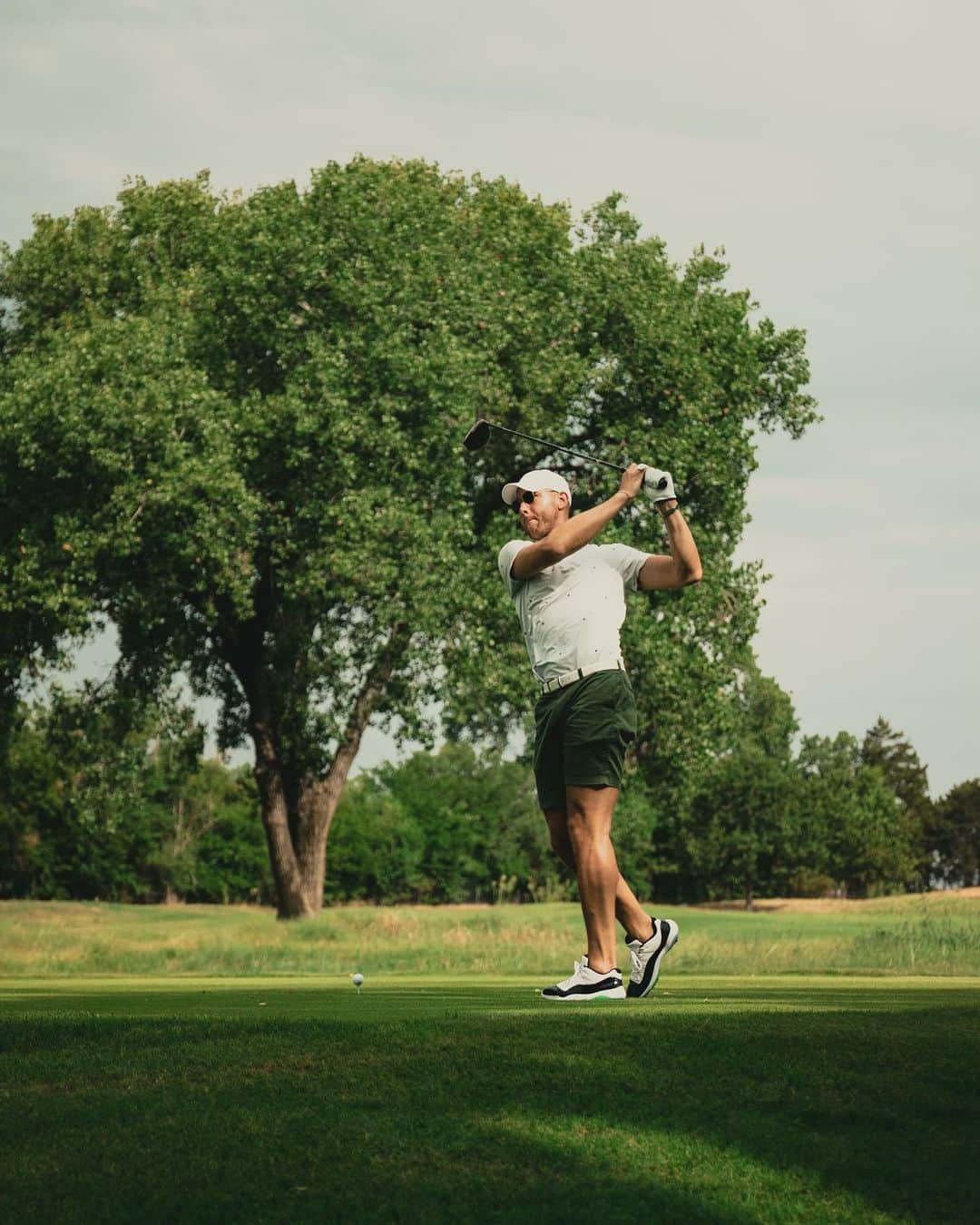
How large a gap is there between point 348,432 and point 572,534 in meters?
19.5

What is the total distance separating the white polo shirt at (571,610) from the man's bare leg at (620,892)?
760mm

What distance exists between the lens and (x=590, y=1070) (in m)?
5.01

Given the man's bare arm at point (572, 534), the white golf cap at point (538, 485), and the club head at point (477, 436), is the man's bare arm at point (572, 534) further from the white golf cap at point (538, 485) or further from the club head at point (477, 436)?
the club head at point (477, 436)

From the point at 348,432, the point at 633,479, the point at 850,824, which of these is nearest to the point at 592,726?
the point at 633,479

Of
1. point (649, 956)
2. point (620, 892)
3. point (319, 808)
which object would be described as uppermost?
point (319, 808)

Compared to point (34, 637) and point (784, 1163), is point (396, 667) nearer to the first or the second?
point (34, 637)

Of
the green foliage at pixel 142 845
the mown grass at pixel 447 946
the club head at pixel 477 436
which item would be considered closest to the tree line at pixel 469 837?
the green foliage at pixel 142 845

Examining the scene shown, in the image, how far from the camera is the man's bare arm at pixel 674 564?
315 inches

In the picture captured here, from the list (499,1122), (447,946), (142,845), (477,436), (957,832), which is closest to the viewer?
(499,1122)

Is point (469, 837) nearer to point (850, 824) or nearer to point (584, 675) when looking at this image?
point (850, 824)

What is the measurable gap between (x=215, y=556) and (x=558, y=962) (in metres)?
9.89

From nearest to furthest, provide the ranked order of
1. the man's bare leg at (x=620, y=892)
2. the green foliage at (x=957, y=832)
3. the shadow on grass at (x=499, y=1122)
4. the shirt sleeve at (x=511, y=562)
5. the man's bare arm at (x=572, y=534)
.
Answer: the shadow on grass at (x=499, y=1122) < the man's bare arm at (x=572, y=534) < the shirt sleeve at (x=511, y=562) < the man's bare leg at (x=620, y=892) < the green foliage at (x=957, y=832)

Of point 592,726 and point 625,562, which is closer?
point 592,726

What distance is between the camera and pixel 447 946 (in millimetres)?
24141
